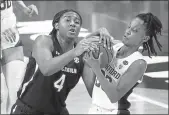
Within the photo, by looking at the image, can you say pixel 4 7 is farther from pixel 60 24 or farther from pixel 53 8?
pixel 53 8

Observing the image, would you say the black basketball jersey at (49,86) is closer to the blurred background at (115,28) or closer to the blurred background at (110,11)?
the blurred background at (115,28)

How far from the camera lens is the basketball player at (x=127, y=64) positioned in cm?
180

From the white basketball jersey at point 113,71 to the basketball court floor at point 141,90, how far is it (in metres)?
1.62

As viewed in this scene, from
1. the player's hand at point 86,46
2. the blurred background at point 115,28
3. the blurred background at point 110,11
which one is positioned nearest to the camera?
the player's hand at point 86,46

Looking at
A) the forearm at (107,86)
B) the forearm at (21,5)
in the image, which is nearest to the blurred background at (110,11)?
the forearm at (21,5)

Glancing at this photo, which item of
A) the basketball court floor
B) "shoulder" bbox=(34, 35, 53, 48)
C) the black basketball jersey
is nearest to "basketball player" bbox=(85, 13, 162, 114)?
the black basketball jersey

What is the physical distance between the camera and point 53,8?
15.7ft

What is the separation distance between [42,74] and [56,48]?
6.0 inches

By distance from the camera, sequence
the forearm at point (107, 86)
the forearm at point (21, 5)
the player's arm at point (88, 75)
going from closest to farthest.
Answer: the forearm at point (107, 86) < the player's arm at point (88, 75) < the forearm at point (21, 5)

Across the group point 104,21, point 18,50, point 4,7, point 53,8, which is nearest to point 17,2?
point 4,7

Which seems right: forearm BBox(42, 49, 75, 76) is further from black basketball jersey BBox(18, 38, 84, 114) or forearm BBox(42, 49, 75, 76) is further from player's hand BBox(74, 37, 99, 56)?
black basketball jersey BBox(18, 38, 84, 114)

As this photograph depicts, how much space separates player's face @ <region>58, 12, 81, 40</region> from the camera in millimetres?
1841

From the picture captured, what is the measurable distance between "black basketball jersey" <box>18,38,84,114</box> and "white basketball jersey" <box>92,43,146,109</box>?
0.58ft

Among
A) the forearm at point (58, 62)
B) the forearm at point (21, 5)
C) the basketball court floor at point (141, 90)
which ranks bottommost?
the basketball court floor at point (141, 90)
